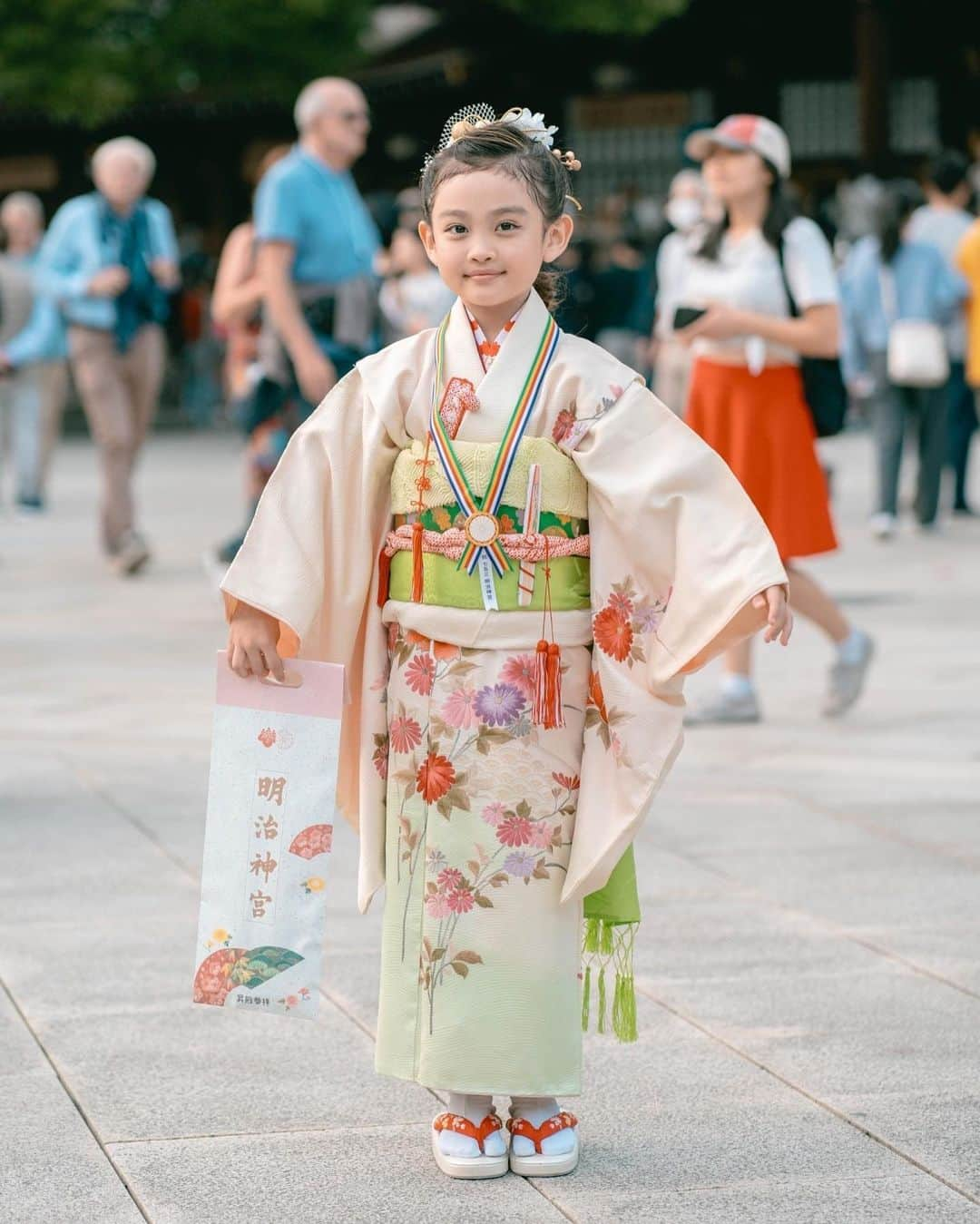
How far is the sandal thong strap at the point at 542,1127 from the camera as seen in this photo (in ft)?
10.2

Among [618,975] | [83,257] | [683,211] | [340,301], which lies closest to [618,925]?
[618,975]

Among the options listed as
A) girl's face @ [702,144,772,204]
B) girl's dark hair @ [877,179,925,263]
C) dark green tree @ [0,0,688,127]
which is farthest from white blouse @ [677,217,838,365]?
dark green tree @ [0,0,688,127]

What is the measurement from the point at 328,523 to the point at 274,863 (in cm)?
50

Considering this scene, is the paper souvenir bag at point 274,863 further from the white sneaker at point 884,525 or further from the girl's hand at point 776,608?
the white sneaker at point 884,525

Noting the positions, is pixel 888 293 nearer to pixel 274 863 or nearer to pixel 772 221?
pixel 772 221

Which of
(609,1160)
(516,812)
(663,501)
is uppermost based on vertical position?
(663,501)

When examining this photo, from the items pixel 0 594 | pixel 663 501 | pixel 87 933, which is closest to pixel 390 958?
pixel 663 501

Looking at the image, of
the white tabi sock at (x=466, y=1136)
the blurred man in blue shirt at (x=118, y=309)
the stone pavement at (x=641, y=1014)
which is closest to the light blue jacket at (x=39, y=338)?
the blurred man in blue shirt at (x=118, y=309)

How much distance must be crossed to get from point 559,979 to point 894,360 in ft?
27.8

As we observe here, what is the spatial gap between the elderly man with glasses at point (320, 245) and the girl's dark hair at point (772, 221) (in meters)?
1.79

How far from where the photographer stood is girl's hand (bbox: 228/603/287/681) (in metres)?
3.12

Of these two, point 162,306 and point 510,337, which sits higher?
point 162,306

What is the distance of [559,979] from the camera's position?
10.2ft

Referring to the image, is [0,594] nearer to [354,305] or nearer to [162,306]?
[162,306]
